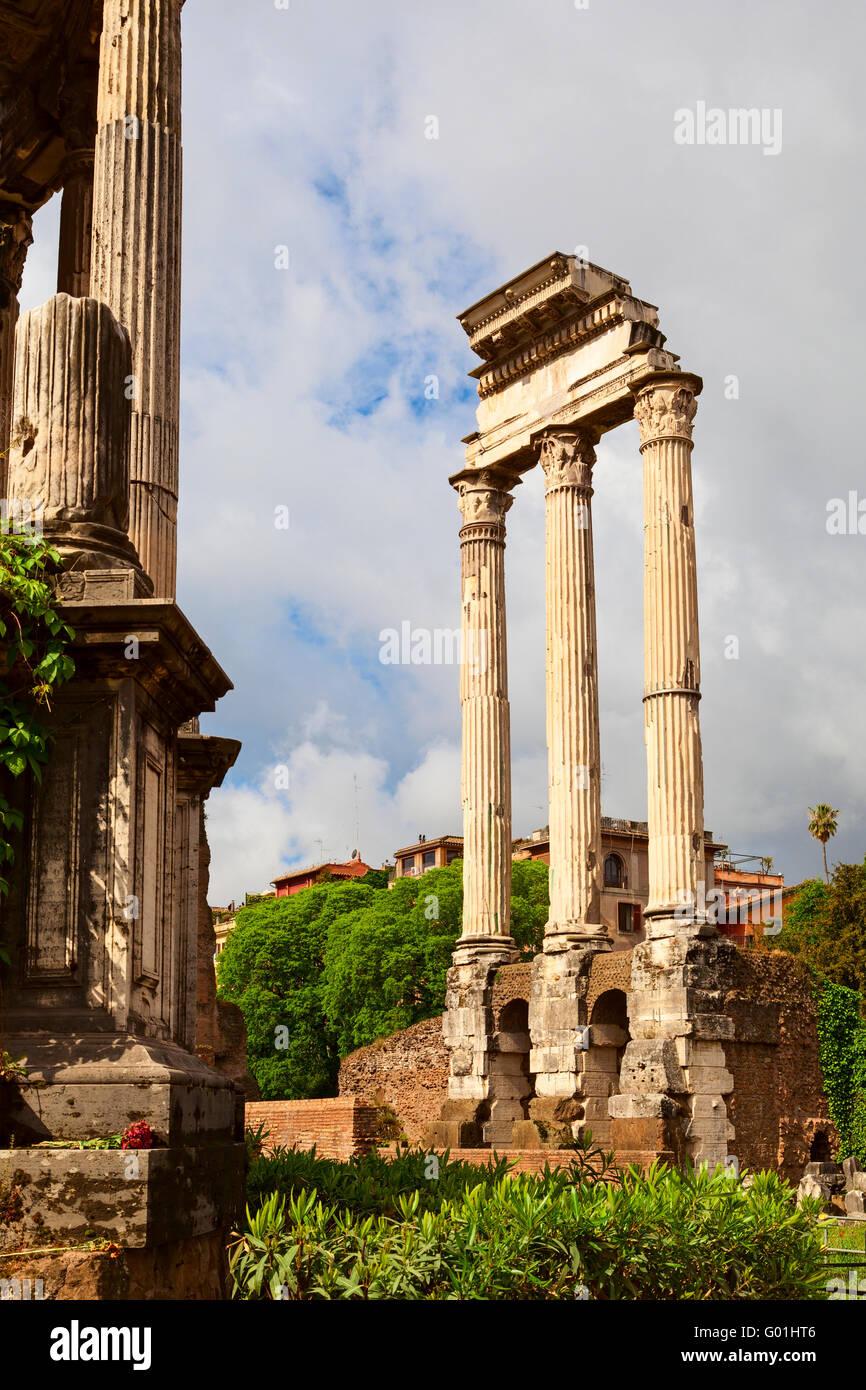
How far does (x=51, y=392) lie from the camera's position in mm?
5953

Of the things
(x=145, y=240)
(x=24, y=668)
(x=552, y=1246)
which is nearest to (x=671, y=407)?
(x=145, y=240)

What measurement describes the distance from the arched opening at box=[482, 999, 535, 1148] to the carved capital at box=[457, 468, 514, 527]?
9949 millimetres

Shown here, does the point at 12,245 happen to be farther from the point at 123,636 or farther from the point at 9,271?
the point at 123,636

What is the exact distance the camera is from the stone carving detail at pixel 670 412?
1029 inches

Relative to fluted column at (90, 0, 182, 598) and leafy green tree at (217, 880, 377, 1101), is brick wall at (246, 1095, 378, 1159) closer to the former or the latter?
fluted column at (90, 0, 182, 598)

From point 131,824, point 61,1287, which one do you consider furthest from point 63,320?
point 61,1287

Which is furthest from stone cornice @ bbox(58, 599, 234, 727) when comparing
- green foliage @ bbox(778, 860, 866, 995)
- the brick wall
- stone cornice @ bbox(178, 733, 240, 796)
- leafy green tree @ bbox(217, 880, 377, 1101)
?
leafy green tree @ bbox(217, 880, 377, 1101)

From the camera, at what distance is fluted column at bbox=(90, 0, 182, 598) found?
737cm

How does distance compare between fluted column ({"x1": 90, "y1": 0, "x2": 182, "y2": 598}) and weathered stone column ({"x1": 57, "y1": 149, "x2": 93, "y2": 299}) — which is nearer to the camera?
fluted column ({"x1": 90, "y1": 0, "x2": 182, "y2": 598})

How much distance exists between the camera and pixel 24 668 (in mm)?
5336

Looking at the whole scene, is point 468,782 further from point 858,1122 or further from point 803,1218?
point 803,1218

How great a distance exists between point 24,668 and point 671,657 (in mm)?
20773

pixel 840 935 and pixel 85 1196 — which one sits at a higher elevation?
pixel 840 935

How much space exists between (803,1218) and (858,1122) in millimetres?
23934
